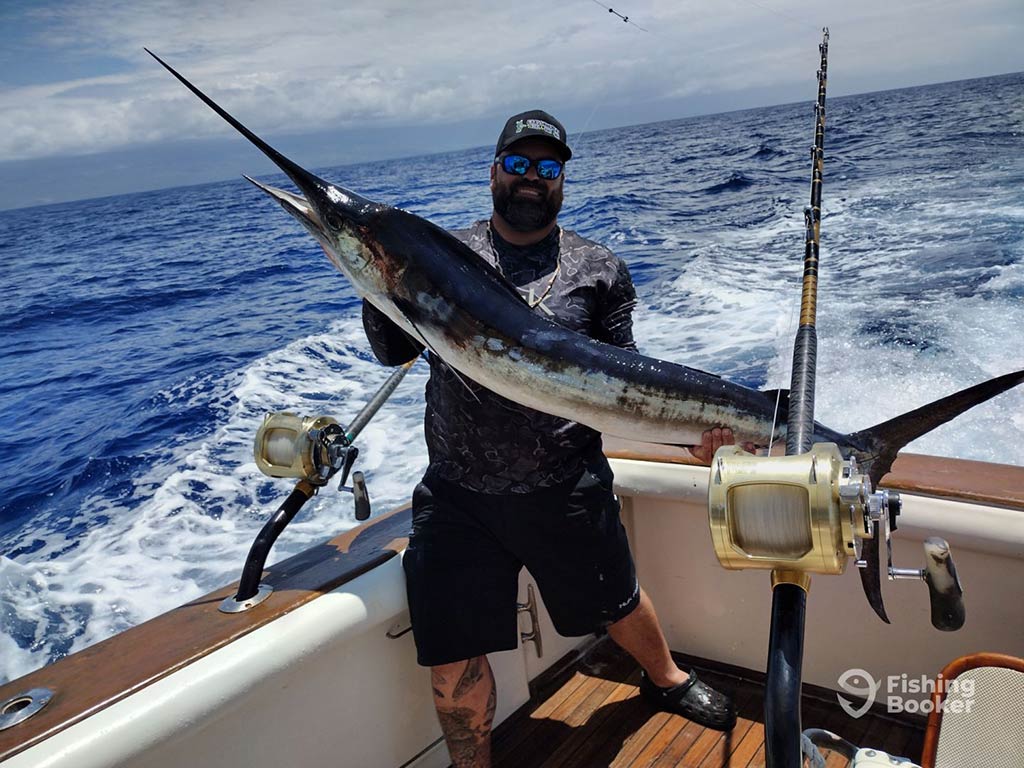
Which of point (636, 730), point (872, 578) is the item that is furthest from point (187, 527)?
point (872, 578)

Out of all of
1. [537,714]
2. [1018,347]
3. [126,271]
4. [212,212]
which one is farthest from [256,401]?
[212,212]

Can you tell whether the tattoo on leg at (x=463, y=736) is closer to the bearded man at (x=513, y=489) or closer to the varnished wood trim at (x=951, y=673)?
the bearded man at (x=513, y=489)

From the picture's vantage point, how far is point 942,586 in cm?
112

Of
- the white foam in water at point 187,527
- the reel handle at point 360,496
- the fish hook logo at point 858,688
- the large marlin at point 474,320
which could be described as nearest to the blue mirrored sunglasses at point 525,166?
the large marlin at point 474,320

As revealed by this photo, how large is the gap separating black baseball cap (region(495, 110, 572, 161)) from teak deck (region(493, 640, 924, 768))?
61.7 inches

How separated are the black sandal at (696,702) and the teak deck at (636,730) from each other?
0.9 inches

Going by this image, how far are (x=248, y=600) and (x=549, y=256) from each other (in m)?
1.13

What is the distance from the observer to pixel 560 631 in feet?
6.76

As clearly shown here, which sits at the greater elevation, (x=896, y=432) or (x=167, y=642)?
(x=896, y=432)

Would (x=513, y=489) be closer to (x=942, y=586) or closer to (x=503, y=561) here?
(x=503, y=561)

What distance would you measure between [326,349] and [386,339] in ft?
19.6

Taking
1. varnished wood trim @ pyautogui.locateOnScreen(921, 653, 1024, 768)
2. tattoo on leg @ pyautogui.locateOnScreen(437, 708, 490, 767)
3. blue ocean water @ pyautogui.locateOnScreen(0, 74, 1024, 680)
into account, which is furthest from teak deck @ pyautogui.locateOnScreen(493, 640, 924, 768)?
blue ocean water @ pyautogui.locateOnScreen(0, 74, 1024, 680)

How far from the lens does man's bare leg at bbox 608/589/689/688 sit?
218cm

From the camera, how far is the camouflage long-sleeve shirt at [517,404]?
1970 mm
